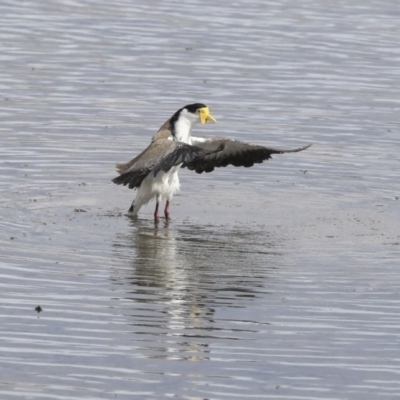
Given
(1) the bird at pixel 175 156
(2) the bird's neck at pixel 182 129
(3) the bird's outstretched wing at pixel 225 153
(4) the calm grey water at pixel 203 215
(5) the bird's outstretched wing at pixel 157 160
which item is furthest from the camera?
(3) the bird's outstretched wing at pixel 225 153

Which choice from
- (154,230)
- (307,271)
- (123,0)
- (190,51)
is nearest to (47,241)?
(154,230)

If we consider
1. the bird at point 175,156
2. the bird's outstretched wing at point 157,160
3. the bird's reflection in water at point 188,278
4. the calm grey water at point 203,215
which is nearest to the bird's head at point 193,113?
the bird at point 175,156

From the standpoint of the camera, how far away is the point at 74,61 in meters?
21.5

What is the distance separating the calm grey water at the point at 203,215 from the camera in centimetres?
877

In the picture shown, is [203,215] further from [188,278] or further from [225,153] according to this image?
[188,278]

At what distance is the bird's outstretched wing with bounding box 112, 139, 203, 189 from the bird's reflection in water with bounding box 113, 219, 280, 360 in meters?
0.47

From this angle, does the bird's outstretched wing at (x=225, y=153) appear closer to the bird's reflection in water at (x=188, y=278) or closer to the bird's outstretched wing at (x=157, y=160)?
the bird's outstretched wing at (x=157, y=160)

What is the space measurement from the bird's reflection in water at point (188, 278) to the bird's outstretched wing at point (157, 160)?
1.56 feet

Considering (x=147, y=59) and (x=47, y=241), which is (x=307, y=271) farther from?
(x=147, y=59)

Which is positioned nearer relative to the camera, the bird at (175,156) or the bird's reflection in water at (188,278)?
the bird's reflection in water at (188,278)

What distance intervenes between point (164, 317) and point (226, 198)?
5049 millimetres

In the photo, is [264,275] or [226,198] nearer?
[264,275]

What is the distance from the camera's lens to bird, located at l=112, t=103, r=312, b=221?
1333cm

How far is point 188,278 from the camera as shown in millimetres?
11211
